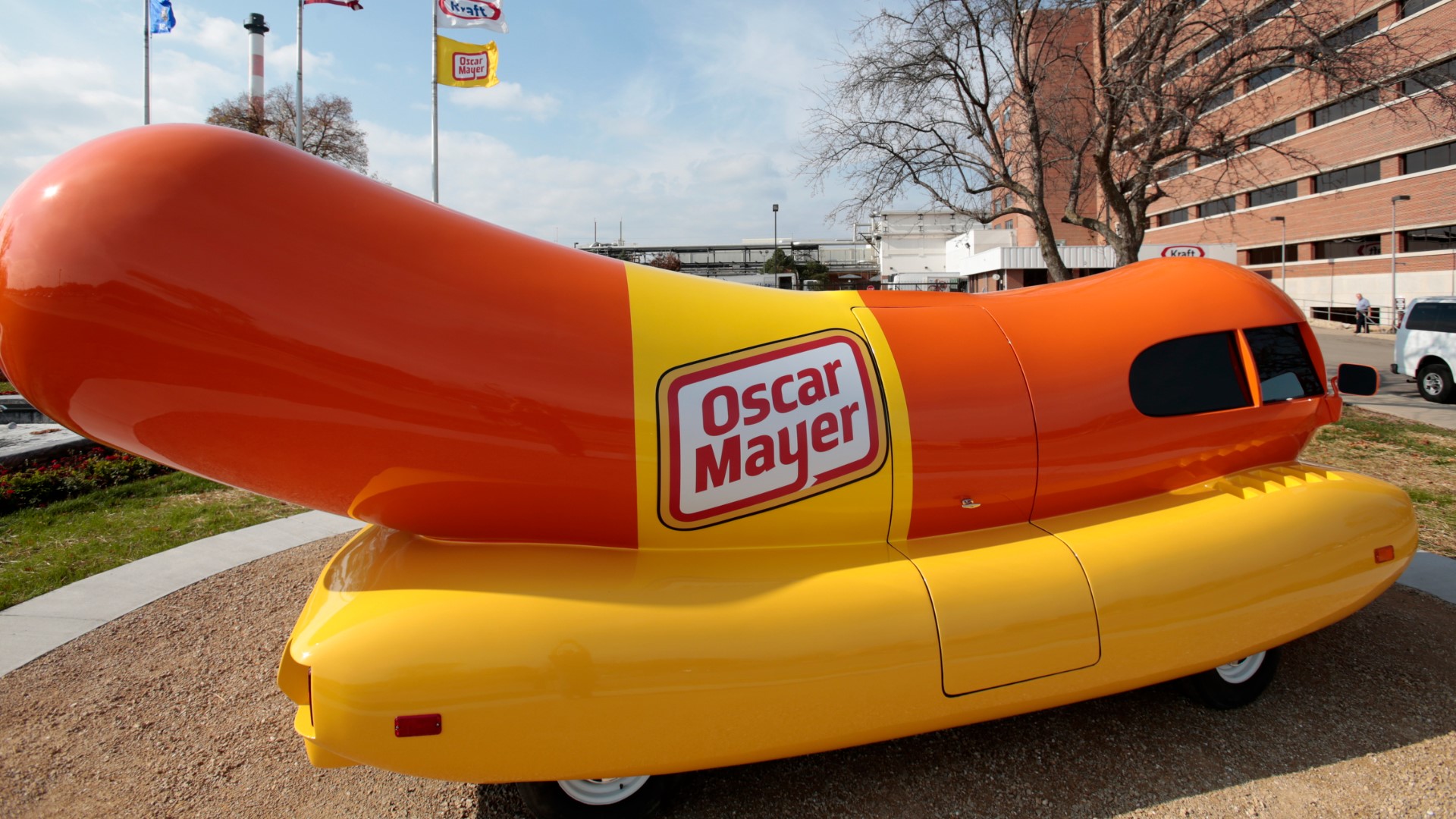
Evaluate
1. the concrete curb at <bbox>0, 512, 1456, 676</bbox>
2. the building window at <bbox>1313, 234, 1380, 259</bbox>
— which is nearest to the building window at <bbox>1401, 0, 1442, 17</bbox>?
the building window at <bbox>1313, 234, 1380, 259</bbox>

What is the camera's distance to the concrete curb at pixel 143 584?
14.0 feet

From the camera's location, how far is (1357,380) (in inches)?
162

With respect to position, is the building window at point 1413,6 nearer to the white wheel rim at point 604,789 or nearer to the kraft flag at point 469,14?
the kraft flag at point 469,14

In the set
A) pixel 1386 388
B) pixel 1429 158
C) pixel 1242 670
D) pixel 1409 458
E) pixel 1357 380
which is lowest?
pixel 1242 670

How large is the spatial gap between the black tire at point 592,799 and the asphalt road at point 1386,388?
4.03 meters

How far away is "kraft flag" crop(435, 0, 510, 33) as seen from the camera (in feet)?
57.4

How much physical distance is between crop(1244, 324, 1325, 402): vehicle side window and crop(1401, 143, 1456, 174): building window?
37.4 meters

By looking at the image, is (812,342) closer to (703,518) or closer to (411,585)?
(703,518)

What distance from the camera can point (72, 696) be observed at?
3.65 meters

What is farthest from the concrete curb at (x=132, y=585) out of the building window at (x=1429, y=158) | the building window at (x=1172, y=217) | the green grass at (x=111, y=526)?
the building window at (x=1172, y=217)

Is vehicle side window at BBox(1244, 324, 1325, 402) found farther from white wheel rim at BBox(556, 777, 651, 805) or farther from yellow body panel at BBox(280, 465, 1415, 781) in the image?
white wheel rim at BBox(556, 777, 651, 805)

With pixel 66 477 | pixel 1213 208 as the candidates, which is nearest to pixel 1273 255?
pixel 1213 208

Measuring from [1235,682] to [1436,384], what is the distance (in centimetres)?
1339

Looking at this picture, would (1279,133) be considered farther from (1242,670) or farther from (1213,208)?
(1242,670)
